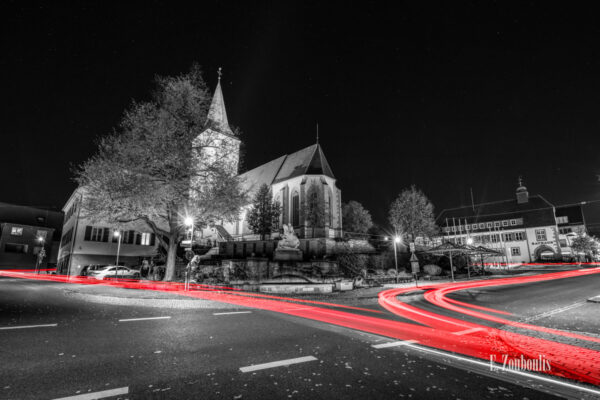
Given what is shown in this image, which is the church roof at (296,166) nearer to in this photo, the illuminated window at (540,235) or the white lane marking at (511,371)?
the white lane marking at (511,371)

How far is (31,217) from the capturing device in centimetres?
5547

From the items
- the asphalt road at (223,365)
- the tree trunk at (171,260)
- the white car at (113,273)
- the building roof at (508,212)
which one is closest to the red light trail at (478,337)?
the asphalt road at (223,365)

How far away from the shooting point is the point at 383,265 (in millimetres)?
29125

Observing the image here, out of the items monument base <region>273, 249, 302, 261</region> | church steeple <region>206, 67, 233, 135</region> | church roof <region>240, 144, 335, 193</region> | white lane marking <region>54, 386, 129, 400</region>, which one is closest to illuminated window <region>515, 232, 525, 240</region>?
church roof <region>240, 144, 335, 193</region>

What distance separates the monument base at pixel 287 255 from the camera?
23.8 m

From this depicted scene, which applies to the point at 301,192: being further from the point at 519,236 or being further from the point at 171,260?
the point at 519,236

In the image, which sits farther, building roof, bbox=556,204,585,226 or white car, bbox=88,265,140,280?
building roof, bbox=556,204,585,226

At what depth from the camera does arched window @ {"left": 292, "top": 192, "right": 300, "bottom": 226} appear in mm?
40853

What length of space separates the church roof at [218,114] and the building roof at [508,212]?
5715 cm

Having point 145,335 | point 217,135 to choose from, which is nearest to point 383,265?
point 217,135

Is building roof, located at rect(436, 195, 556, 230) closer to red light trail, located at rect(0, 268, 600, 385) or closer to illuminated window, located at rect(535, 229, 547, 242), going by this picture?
illuminated window, located at rect(535, 229, 547, 242)

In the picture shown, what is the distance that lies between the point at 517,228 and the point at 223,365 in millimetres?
71360

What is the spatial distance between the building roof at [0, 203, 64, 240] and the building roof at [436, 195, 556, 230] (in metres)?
83.8

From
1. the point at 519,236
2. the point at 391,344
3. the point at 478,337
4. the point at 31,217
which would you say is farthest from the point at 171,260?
the point at 519,236
